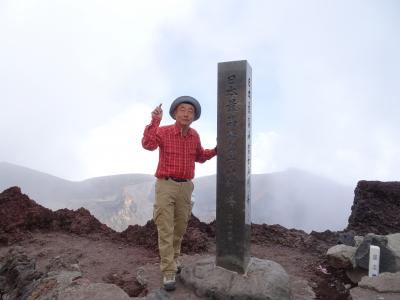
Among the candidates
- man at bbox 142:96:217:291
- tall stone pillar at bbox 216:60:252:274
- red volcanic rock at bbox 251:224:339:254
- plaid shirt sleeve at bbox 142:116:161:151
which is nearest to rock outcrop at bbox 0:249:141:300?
man at bbox 142:96:217:291

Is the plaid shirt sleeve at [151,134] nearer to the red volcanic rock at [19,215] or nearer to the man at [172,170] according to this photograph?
the man at [172,170]

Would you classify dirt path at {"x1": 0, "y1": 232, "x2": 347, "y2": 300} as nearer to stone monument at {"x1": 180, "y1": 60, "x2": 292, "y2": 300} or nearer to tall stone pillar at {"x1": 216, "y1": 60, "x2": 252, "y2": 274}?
stone monument at {"x1": 180, "y1": 60, "x2": 292, "y2": 300}

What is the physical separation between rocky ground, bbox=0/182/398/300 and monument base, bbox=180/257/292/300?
0.60 feet

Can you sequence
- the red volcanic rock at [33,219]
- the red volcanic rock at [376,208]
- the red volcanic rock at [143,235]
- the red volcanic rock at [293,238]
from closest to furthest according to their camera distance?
1. the red volcanic rock at [143,235]
2. the red volcanic rock at [293,238]
3. the red volcanic rock at [376,208]
4. the red volcanic rock at [33,219]

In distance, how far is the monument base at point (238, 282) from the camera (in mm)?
4992

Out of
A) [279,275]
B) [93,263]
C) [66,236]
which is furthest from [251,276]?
[66,236]

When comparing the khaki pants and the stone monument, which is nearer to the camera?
the khaki pants

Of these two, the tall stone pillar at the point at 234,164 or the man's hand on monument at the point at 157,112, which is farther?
the tall stone pillar at the point at 234,164

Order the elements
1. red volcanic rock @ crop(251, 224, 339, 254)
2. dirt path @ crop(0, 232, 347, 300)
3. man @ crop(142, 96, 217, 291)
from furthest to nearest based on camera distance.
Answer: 1. red volcanic rock @ crop(251, 224, 339, 254)
2. dirt path @ crop(0, 232, 347, 300)
3. man @ crop(142, 96, 217, 291)

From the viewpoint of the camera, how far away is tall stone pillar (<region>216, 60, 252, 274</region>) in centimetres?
545

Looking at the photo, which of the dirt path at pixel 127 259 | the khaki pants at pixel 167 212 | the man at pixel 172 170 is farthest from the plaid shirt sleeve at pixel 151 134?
the dirt path at pixel 127 259

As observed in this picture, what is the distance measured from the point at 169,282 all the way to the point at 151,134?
1.96m

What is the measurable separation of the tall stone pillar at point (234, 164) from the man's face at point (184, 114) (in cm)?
46

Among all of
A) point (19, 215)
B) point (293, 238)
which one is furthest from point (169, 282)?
point (19, 215)
